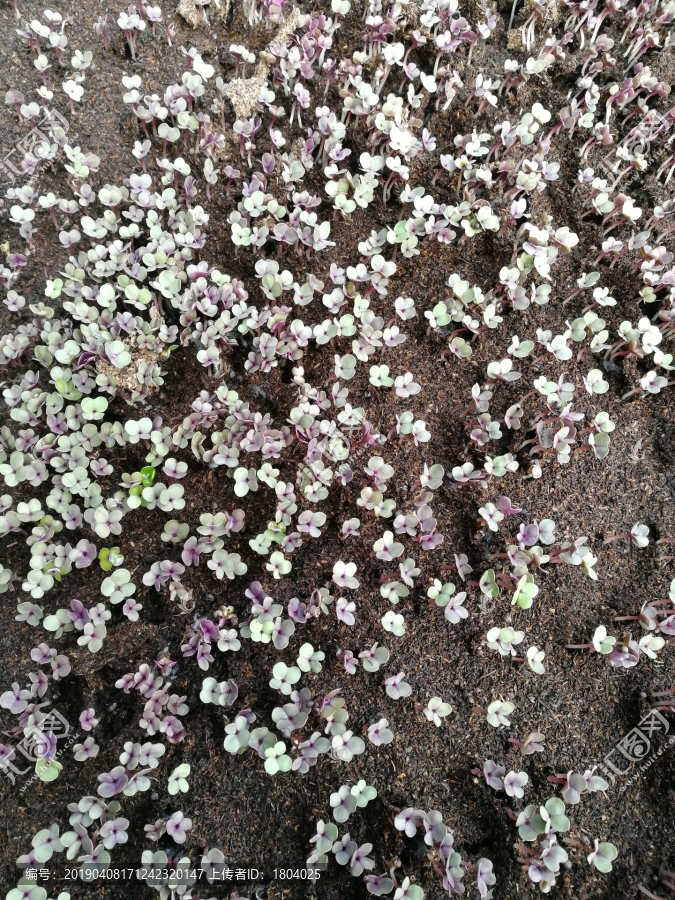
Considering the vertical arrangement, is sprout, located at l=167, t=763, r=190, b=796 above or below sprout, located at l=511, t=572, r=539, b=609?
below

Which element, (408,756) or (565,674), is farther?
(565,674)

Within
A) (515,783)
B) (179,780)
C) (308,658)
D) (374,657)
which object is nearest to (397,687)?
(374,657)

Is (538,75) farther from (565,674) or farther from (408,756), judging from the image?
(408,756)

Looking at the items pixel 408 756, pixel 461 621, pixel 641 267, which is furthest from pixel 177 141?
pixel 408 756

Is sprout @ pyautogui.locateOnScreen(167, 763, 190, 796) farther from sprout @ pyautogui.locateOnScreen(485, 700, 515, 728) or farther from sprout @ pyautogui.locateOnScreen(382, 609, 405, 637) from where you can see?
sprout @ pyautogui.locateOnScreen(485, 700, 515, 728)

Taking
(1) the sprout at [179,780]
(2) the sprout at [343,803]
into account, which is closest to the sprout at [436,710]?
(2) the sprout at [343,803]

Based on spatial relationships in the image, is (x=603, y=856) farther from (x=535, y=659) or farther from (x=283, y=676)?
(x=283, y=676)

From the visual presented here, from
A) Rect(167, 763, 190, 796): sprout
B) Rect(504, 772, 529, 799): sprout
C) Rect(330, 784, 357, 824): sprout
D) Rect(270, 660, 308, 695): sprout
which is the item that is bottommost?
Rect(167, 763, 190, 796): sprout

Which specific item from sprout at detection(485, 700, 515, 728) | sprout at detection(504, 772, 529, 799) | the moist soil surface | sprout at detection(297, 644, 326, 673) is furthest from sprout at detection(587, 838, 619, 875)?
sprout at detection(297, 644, 326, 673)
